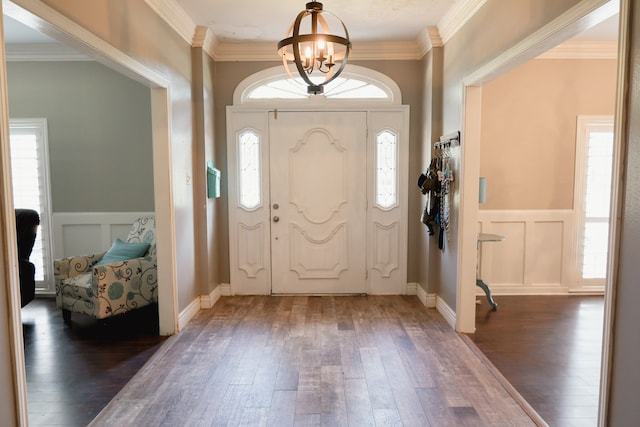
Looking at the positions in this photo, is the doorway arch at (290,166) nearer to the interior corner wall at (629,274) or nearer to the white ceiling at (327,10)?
the white ceiling at (327,10)

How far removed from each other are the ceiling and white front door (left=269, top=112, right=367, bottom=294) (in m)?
0.90

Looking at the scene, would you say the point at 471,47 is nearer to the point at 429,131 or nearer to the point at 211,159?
the point at 429,131

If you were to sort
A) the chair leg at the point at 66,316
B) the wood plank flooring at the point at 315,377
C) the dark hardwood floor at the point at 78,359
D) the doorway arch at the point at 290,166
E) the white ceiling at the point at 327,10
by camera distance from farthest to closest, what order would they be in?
the doorway arch at the point at 290,166 → the chair leg at the point at 66,316 → the white ceiling at the point at 327,10 → the dark hardwood floor at the point at 78,359 → the wood plank flooring at the point at 315,377

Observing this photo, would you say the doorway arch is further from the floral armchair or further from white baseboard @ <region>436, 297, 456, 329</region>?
the floral armchair

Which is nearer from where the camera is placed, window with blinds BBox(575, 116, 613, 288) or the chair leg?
the chair leg

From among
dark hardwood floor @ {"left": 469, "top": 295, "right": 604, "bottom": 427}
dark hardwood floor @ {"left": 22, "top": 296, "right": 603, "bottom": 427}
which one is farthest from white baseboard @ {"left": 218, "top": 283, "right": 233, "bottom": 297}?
dark hardwood floor @ {"left": 469, "top": 295, "right": 604, "bottom": 427}

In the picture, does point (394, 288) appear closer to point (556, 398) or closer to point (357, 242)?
point (357, 242)

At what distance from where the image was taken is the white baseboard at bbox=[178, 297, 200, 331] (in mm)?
3829

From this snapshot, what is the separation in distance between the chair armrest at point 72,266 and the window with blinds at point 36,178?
0.88 metres

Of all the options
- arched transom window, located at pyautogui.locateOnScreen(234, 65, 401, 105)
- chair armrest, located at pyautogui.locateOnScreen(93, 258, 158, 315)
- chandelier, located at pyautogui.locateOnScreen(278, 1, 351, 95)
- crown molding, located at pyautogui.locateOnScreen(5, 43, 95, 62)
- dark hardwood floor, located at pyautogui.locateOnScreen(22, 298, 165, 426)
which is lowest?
dark hardwood floor, located at pyautogui.locateOnScreen(22, 298, 165, 426)

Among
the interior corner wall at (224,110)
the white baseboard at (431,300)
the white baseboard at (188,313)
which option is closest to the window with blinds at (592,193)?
the white baseboard at (431,300)

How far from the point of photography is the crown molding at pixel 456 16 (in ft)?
11.0

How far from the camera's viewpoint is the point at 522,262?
15.8ft

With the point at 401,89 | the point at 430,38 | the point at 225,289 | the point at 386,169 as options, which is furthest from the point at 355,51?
the point at 225,289
